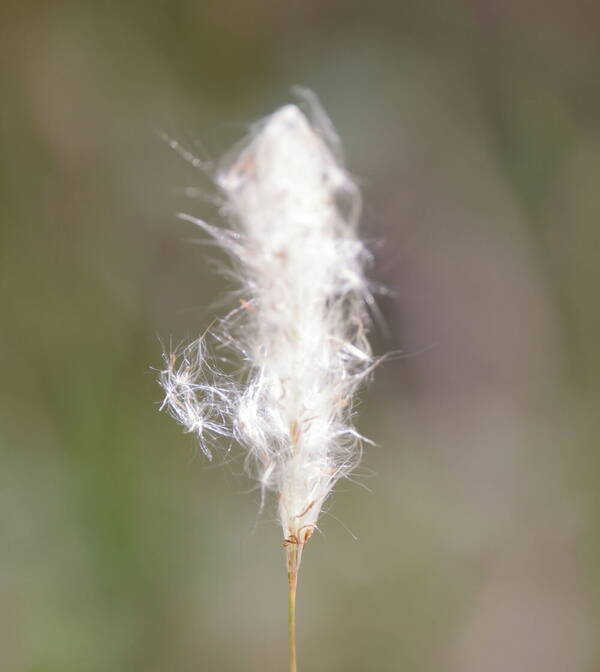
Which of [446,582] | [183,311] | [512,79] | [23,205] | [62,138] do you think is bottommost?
[446,582]

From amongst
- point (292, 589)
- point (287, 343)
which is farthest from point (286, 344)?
point (292, 589)

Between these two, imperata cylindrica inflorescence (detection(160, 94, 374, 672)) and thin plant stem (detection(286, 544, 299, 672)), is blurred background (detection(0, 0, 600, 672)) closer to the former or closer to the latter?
imperata cylindrica inflorescence (detection(160, 94, 374, 672))

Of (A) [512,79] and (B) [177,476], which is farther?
(A) [512,79]

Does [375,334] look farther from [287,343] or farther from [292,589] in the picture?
[292,589]

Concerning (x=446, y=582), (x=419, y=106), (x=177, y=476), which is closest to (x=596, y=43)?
(x=419, y=106)

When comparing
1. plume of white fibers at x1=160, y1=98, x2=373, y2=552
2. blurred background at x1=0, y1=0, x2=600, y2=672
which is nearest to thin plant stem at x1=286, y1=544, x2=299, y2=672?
plume of white fibers at x1=160, y1=98, x2=373, y2=552

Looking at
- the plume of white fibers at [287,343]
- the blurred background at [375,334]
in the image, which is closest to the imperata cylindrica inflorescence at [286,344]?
the plume of white fibers at [287,343]

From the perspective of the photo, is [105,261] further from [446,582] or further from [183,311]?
[446,582]
